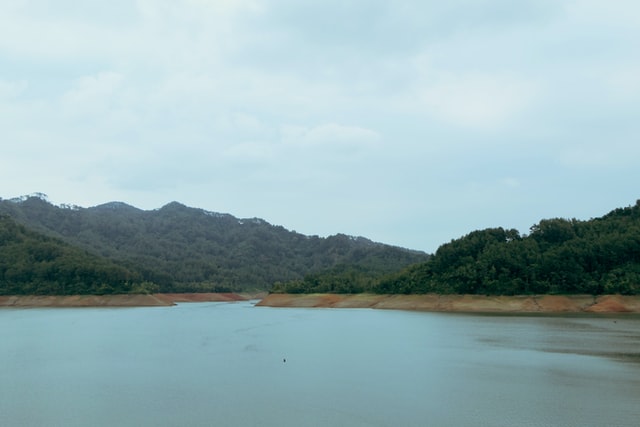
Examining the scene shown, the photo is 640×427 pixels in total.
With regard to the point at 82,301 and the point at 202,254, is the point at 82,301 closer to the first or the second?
the point at 82,301

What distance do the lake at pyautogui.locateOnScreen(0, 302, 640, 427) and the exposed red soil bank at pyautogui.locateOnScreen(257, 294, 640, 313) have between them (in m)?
21.7

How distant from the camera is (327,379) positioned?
21141 millimetres

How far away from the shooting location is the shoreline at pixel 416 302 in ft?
192

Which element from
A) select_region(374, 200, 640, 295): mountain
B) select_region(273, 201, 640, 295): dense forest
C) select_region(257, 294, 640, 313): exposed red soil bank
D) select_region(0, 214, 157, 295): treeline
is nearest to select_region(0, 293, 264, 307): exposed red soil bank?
select_region(0, 214, 157, 295): treeline

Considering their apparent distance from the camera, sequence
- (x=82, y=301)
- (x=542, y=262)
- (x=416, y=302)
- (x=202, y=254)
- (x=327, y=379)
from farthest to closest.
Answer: (x=202, y=254), (x=82, y=301), (x=416, y=302), (x=542, y=262), (x=327, y=379)

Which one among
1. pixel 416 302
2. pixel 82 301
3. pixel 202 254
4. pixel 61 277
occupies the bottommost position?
A: pixel 416 302

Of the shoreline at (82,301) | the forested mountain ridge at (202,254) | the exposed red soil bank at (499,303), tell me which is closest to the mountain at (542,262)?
the exposed red soil bank at (499,303)

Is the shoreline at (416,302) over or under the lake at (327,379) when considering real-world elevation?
over

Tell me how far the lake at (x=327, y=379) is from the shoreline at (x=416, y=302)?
2259cm

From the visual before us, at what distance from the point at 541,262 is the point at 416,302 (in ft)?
51.0

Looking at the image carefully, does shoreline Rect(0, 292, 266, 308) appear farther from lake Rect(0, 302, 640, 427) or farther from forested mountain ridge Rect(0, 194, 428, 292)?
lake Rect(0, 302, 640, 427)

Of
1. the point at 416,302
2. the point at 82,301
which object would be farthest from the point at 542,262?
the point at 82,301

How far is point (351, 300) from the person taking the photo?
82.2m

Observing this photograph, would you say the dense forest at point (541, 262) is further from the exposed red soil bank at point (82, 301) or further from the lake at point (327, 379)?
the exposed red soil bank at point (82, 301)
